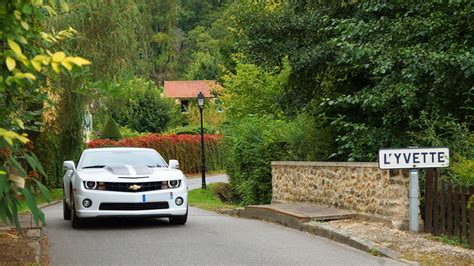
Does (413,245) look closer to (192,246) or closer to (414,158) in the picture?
(414,158)

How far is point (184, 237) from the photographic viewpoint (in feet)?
36.4

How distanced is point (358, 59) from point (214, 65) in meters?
70.3

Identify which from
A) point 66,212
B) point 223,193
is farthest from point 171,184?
point 223,193

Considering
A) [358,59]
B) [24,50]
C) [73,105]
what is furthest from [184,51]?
[24,50]

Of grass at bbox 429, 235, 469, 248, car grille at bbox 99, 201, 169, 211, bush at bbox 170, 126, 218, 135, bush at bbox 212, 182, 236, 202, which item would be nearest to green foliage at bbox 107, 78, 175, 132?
bush at bbox 170, 126, 218, 135

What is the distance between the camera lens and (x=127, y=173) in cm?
1203

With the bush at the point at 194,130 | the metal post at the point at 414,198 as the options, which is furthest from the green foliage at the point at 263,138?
the bush at the point at 194,130

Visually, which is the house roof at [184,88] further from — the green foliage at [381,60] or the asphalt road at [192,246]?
the asphalt road at [192,246]

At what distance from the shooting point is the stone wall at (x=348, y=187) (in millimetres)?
11562

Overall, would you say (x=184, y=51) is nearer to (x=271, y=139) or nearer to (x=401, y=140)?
(x=271, y=139)

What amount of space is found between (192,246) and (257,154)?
39.8ft

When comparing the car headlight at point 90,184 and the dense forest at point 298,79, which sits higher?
the dense forest at point 298,79

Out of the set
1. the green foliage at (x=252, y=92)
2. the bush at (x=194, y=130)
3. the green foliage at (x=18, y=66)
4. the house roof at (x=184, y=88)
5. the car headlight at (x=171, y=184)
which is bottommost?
the car headlight at (x=171, y=184)

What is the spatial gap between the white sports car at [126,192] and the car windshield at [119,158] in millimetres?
257
